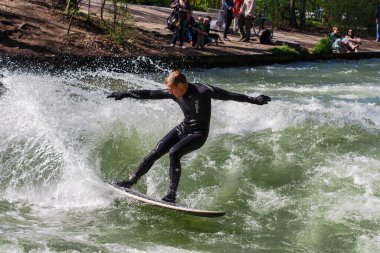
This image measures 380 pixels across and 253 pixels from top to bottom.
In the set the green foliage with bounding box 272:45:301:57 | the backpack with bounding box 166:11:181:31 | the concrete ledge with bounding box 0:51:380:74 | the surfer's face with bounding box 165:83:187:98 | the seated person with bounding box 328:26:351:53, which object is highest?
the backpack with bounding box 166:11:181:31

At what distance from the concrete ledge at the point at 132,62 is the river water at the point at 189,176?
2.81 meters

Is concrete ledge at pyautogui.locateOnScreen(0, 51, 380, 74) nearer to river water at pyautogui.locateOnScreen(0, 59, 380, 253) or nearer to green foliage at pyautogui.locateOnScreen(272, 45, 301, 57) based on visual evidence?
green foliage at pyautogui.locateOnScreen(272, 45, 301, 57)

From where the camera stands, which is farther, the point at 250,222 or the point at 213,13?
the point at 213,13

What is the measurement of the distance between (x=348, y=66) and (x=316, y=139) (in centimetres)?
1126

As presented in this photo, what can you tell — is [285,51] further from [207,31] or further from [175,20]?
[175,20]

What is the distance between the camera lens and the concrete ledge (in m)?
15.3

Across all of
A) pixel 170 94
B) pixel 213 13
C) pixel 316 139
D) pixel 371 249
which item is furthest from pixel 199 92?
pixel 213 13

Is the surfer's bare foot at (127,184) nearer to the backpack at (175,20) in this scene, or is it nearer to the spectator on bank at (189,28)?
the backpack at (175,20)

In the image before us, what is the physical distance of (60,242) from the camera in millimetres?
6000

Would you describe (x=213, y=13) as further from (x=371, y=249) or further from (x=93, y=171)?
(x=371, y=249)

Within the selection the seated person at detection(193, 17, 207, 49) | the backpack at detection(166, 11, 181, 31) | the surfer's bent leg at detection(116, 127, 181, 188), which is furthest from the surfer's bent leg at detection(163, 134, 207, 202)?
the seated person at detection(193, 17, 207, 49)

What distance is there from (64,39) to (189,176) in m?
Result: 9.93

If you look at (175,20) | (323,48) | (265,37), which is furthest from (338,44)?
(175,20)

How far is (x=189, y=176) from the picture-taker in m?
8.73
